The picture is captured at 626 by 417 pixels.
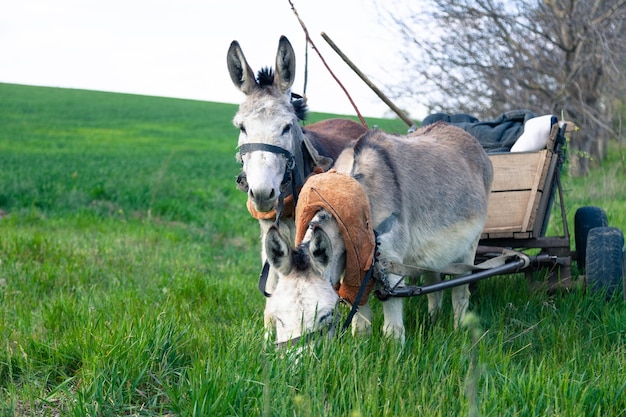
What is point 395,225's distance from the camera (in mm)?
3418

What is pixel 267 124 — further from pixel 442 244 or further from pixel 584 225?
pixel 584 225

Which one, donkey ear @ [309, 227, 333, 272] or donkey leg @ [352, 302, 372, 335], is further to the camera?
donkey leg @ [352, 302, 372, 335]

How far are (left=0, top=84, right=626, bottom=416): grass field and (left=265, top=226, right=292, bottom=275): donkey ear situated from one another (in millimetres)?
392

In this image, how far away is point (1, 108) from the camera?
32.5 m

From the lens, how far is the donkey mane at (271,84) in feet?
13.3

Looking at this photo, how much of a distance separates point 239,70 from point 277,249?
71.2 inches

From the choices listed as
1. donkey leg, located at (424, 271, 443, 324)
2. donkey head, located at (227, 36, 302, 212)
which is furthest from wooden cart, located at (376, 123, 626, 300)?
donkey head, located at (227, 36, 302, 212)

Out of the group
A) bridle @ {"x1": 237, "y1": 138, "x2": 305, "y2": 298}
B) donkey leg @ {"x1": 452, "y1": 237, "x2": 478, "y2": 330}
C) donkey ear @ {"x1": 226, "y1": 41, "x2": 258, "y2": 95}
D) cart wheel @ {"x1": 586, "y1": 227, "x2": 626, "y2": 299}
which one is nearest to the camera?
bridle @ {"x1": 237, "y1": 138, "x2": 305, "y2": 298}

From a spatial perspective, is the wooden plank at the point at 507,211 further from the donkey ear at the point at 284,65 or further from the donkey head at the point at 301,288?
the donkey head at the point at 301,288

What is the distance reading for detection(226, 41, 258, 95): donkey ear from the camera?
400cm

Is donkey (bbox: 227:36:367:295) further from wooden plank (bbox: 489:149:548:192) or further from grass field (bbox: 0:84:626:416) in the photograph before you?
wooden plank (bbox: 489:149:548:192)

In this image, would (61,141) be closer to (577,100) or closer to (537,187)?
(577,100)

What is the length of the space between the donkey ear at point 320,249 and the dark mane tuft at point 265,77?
1684 millimetres

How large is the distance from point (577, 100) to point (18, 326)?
12.0 m
